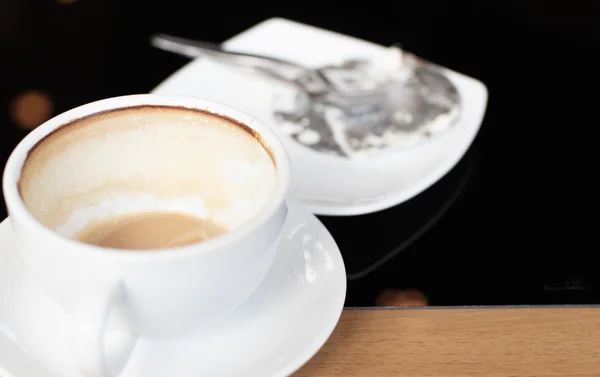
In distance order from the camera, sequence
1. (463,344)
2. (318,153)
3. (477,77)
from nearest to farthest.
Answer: (463,344), (318,153), (477,77)

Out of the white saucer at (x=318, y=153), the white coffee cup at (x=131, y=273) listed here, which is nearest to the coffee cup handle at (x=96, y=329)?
the white coffee cup at (x=131, y=273)

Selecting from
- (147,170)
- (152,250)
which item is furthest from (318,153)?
(152,250)

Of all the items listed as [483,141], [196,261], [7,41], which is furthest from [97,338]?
[7,41]

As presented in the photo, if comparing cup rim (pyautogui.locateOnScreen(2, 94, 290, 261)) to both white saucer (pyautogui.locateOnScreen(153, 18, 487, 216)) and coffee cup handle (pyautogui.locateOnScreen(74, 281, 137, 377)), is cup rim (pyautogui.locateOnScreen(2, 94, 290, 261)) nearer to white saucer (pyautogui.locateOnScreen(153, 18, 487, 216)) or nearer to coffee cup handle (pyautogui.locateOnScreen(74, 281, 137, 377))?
coffee cup handle (pyautogui.locateOnScreen(74, 281, 137, 377))

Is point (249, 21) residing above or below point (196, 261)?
below

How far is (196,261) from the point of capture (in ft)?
1.07

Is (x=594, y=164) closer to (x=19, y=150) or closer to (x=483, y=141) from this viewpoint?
(x=483, y=141)

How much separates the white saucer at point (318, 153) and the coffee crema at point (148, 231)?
0.30 feet

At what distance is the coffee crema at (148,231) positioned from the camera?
1.49 ft

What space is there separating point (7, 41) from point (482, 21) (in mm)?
626

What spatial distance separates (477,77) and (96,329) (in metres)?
0.62

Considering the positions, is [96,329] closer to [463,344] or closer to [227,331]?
[227,331]

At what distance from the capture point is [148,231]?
0.47m

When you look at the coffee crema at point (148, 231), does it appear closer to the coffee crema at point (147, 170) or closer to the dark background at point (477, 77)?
the coffee crema at point (147, 170)
